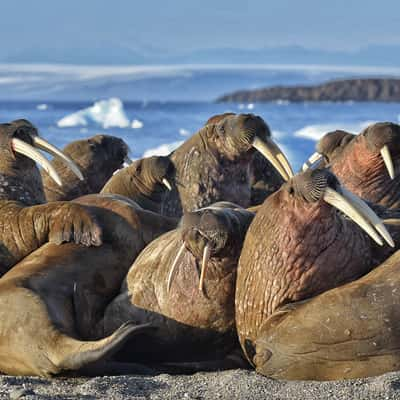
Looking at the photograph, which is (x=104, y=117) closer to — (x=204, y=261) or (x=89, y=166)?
(x=89, y=166)

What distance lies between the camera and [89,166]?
29.0 ft


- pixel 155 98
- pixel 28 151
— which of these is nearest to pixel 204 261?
pixel 28 151

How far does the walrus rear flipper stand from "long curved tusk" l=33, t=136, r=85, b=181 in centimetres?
187

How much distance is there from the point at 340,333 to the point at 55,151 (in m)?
2.85

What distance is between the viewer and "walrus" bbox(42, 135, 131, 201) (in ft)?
28.9

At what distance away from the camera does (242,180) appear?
25.0ft

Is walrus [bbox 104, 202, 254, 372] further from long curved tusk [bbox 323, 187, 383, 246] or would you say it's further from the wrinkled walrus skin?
long curved tusk [bbox 323, 187, 383, 246]

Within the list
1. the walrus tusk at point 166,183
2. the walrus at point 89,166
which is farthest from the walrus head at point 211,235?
the walrus at point 89,166

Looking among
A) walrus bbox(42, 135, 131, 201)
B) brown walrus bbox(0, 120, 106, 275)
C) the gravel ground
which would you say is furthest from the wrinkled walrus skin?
walrus bbox(42, 135, 131, 201)

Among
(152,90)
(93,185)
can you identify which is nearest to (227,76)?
(152,90)

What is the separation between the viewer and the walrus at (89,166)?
28.9 feet

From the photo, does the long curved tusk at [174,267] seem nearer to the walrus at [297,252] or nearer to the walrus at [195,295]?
the walrus at [195,295]

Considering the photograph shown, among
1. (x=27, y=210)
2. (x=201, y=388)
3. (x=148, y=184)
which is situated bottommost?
(x=201, y=388)

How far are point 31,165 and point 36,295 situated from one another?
190 cm
